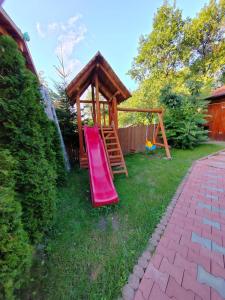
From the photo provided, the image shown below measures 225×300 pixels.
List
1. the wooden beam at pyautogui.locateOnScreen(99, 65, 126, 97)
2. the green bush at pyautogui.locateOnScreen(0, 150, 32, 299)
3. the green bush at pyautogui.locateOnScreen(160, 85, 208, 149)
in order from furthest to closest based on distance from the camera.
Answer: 1. the green bush at pyautogui.locateOnScreen(160, 85, 208, 149)
2. the wooden beam at pyautogui.locateOnScreen(99, 65, 126, 97)
3. the green bush at pyautogui.locateOnScreen(0, 150, 32, 299)

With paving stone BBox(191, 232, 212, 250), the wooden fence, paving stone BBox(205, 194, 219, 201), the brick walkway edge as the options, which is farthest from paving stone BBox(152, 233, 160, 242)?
the wooden fence

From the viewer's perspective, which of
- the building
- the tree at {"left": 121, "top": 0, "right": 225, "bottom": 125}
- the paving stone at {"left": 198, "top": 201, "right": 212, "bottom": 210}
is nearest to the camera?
the paving stone at {"left": 198, "top": 201, "right": 212, "bottom": 210}

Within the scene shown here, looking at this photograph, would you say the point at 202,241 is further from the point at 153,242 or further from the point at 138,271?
the point at 138,271

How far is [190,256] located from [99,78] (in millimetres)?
5660

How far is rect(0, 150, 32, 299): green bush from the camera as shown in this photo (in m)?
1.12

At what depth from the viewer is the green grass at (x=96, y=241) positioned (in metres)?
1.44

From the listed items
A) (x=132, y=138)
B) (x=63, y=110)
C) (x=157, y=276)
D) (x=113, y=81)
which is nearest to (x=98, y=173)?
(x=157, y=276)

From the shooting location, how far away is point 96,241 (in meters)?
2.00

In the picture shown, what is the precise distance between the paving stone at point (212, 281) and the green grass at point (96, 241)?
678 mm

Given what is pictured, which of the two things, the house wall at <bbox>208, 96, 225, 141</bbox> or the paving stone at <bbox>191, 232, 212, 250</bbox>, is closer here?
the paving stone at <bbox>191, 232, 212, 250</bbox>

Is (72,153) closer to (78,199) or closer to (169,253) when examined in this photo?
(78,199)

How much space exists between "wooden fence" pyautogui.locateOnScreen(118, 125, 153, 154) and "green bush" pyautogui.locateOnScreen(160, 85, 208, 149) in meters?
1.40

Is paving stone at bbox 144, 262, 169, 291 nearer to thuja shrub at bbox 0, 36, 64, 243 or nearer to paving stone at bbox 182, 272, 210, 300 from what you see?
paving stone at bbox 182, 272, 210, 300

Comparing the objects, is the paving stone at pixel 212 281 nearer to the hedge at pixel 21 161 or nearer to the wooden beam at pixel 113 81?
the hedge at pixel 21 161
